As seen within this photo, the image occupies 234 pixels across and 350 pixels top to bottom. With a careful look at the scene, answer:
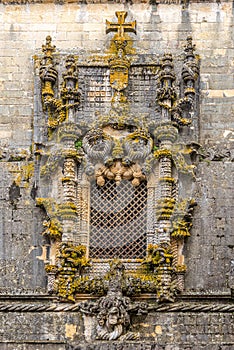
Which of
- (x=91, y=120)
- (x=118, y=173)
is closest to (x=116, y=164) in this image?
(x=118, y=173)

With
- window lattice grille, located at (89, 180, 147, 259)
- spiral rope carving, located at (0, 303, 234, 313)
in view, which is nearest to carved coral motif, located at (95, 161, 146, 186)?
window lattice grille, located at (89, 180, 147, 259)

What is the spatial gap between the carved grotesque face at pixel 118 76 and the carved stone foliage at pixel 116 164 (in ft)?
0.06

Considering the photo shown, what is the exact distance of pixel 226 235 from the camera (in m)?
20.3

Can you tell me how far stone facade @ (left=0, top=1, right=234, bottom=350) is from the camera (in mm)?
19125

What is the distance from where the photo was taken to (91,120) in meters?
20.8

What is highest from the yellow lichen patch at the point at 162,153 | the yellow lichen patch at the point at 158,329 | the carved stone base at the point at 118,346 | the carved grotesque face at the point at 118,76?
the carved grotesque face at the point at 118,76

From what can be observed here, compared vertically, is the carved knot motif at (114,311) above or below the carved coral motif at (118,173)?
below

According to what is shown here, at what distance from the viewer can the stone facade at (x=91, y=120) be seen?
1912 centimetres

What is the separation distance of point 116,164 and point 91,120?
3.18 ft

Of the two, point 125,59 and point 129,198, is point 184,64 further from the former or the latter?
point 129,198

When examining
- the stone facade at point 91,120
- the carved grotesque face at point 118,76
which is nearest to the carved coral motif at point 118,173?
the stone facade at point 91,120

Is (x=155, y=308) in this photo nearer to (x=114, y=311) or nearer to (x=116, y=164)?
(x=114, y=311)

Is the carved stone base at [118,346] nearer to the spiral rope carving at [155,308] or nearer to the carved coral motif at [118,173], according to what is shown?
the spiral rope carving at [155,308]

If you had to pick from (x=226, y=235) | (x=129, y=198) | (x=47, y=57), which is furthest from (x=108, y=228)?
(x=47, y=57)
